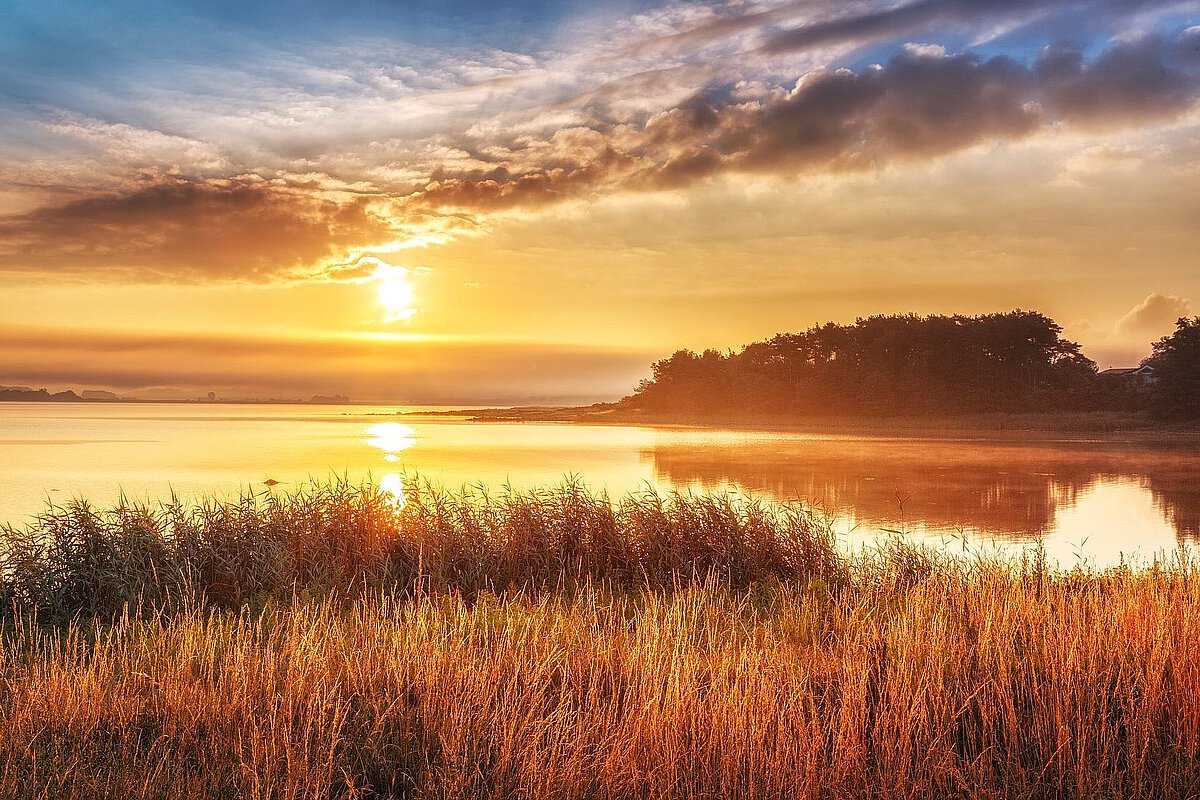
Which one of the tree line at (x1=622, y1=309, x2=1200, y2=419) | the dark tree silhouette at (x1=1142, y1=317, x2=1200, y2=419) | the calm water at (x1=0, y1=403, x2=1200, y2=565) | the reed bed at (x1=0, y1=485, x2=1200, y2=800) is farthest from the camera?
the tree line at (x1=622, y1=309, x2=1200, y2=419)

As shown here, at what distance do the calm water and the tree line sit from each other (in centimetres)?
2300

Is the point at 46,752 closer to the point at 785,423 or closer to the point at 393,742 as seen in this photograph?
the point at 393,742

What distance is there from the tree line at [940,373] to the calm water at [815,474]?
22999 millimetres

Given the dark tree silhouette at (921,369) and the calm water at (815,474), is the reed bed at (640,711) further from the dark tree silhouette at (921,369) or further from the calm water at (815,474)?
the dark tree silhouette at (921,369)

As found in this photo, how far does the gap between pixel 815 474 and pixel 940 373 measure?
5483 centimetres

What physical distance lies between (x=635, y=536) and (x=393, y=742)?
7.89 meters

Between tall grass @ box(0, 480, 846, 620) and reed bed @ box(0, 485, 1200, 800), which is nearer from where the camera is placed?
reed bed @ box(0, 485, 1200, 800)

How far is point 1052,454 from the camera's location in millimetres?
46375

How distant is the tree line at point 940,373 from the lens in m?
78.6

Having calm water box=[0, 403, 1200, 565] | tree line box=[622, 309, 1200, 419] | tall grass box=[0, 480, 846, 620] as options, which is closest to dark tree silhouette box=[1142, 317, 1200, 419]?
tree line box=[622, 309, 1200, 419]

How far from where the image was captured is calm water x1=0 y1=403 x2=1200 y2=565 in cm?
2191

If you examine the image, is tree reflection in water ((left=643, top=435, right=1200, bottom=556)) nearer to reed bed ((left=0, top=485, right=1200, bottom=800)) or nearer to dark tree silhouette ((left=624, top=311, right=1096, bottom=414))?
reed bed ((left=0, top=485, right=1200, bottom=800))

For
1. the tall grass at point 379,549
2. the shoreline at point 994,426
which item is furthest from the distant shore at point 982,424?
the tall grass at point 379,549

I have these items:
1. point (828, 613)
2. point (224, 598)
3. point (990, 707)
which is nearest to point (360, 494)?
point (224, 598)
